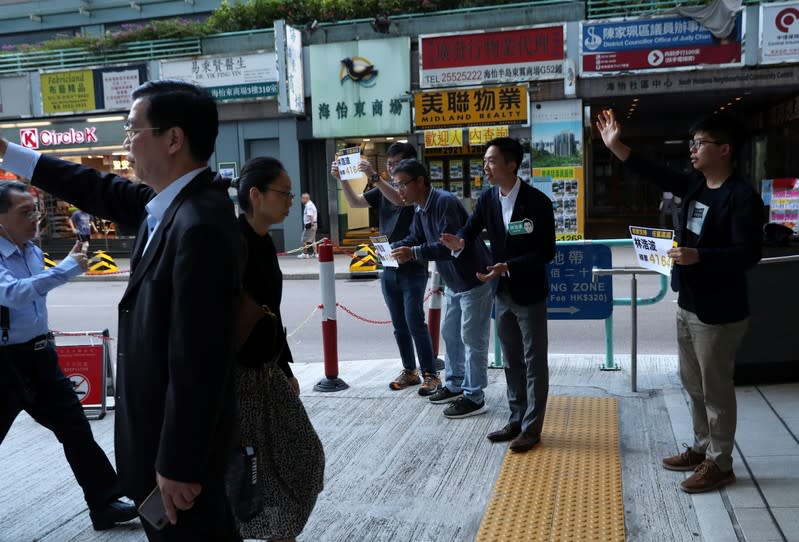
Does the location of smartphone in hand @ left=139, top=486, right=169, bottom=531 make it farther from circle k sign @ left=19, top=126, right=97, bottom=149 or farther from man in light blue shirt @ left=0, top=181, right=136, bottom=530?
circle k sign @ left=19, top=126, right=97, bottom=149

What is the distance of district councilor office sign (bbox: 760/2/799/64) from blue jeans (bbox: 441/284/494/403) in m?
15.3

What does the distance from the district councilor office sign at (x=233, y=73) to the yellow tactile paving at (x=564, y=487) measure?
684 inches

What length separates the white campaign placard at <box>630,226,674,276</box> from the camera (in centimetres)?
431

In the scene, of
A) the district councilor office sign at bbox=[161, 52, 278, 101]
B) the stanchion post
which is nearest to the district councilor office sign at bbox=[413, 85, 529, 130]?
the district councilor office sign at bbox=[161, 52, 278, 101]

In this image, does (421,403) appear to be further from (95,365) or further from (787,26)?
(787,26)

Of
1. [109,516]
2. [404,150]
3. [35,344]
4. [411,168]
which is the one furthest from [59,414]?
[404,150]

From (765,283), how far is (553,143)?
1415 centimetres

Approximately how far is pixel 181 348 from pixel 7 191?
2538 millimetres

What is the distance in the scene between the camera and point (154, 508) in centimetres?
212

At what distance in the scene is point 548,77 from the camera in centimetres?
1877

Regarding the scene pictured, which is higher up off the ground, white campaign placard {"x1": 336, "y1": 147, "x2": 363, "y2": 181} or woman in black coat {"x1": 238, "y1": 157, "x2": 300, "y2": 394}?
white campaign placard {"x1": 336, "y1": 147, "x2": 363, "y2": 181}

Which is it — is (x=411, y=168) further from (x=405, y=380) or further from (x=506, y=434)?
(x=506, y=434)

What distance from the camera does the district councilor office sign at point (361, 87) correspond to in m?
20.0

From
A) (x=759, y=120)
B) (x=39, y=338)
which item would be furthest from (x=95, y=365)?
(x=759, y=120)
